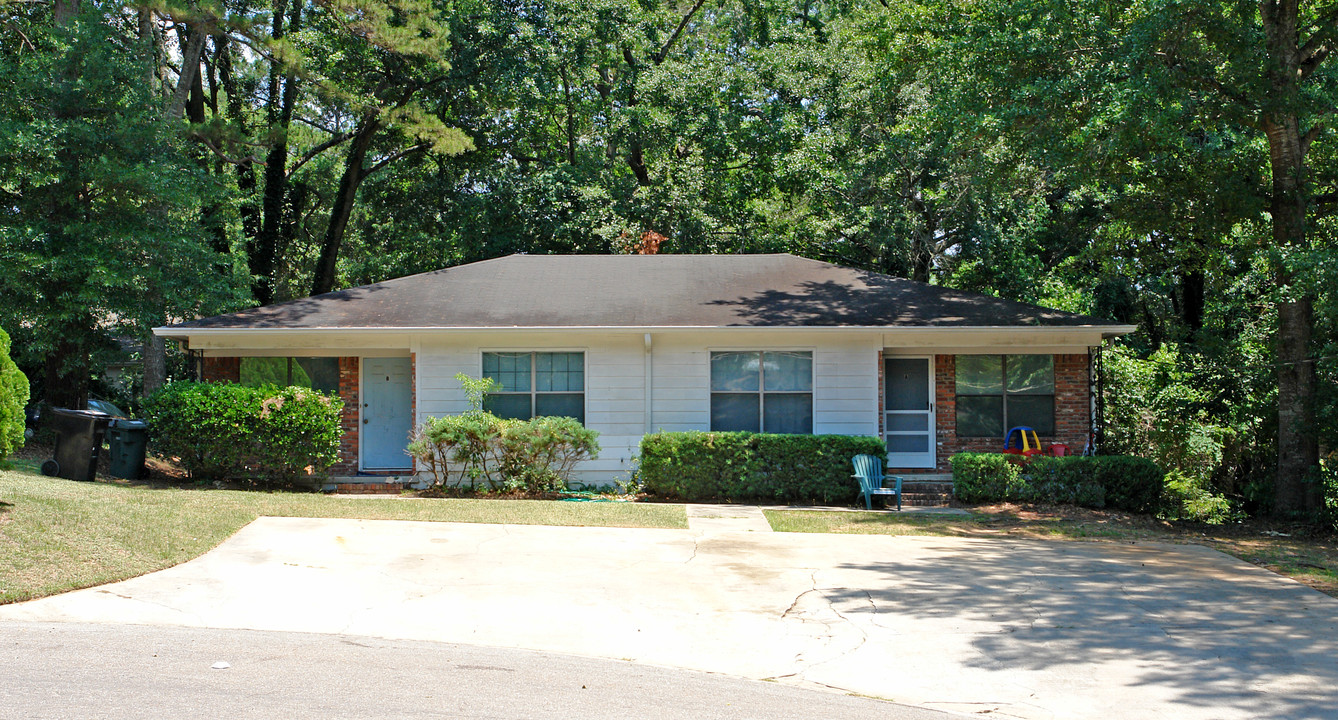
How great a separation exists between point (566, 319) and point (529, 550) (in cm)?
591

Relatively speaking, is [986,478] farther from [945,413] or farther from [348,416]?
[348,416]

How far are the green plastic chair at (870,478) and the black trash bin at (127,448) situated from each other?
10.6 m

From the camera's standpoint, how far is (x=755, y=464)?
1335cm

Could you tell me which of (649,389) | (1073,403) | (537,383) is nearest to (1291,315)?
(1073,403)

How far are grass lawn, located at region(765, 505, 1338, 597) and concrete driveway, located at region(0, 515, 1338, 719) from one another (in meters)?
0.82

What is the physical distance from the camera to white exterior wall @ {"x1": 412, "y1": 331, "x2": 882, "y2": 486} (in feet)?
48.1

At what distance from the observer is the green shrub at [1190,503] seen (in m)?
13.5

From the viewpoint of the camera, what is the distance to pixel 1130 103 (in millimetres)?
11602

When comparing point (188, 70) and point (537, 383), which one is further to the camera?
point (188, 70)

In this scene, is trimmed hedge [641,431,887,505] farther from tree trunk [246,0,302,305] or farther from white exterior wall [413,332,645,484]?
tree trunk [246,0,302,305]

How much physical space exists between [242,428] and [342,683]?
355 inches

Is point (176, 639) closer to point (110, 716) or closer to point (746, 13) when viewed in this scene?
point (110, 716)

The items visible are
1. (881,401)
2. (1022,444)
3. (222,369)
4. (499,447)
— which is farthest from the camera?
(222,369)

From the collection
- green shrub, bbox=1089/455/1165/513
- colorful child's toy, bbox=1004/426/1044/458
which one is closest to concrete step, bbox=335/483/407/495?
colorful child's toy, bbox=1004/426/1044/458
